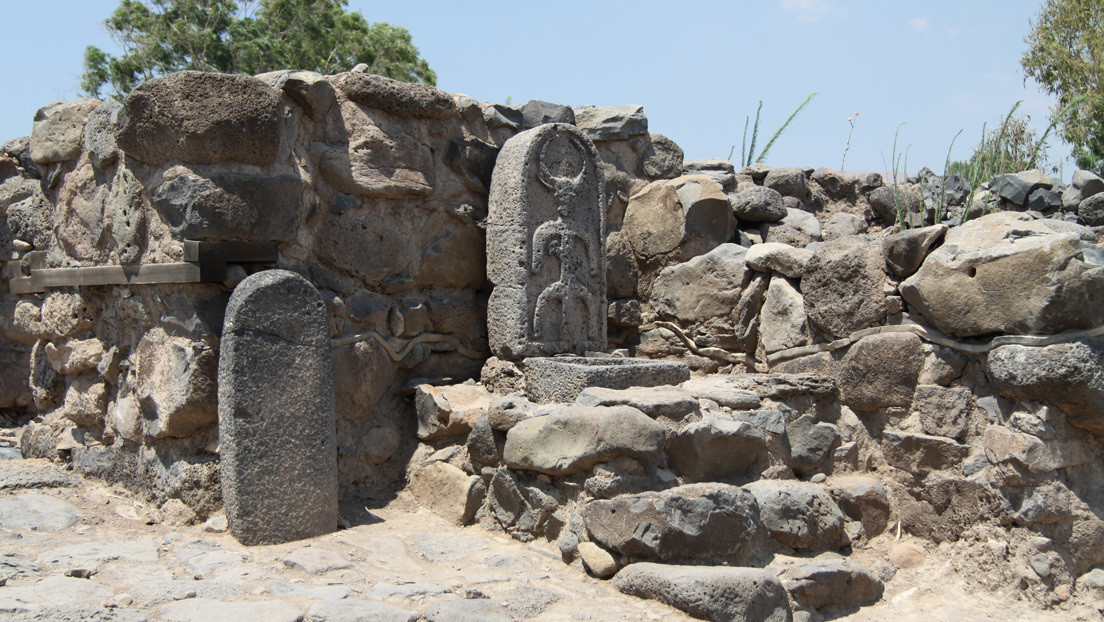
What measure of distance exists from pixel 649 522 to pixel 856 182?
159 inches

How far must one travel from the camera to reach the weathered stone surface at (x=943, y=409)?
12.6ft

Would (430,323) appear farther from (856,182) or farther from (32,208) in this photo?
(856,182)

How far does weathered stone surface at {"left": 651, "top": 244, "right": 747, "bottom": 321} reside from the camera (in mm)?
4988

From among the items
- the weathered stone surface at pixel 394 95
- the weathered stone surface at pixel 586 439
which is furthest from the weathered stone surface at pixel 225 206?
the weathered stone surface at pixel 586 439

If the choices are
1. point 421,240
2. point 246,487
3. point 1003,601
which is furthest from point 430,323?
point 1003,601

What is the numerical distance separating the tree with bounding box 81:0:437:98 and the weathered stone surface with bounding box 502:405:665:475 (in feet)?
39.0

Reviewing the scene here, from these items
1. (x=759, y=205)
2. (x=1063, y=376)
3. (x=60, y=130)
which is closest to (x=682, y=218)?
(x=759, y=205)

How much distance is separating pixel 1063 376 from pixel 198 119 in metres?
3.65

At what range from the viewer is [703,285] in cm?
513

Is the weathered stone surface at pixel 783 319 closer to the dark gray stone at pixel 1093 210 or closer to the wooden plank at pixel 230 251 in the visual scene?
the dark gray stone at pixel 1093 210

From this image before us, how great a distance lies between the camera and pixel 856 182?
6.33m

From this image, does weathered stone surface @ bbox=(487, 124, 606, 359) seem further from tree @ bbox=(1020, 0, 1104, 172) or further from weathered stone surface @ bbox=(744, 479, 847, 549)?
tree @ bbox=(1020, 0, 1104, 172)

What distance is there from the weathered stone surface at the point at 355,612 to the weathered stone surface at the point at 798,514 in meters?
1.56

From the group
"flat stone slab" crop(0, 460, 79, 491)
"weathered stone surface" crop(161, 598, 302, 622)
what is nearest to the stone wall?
"flat stone slab" crop(0, 460, 79, 491)
